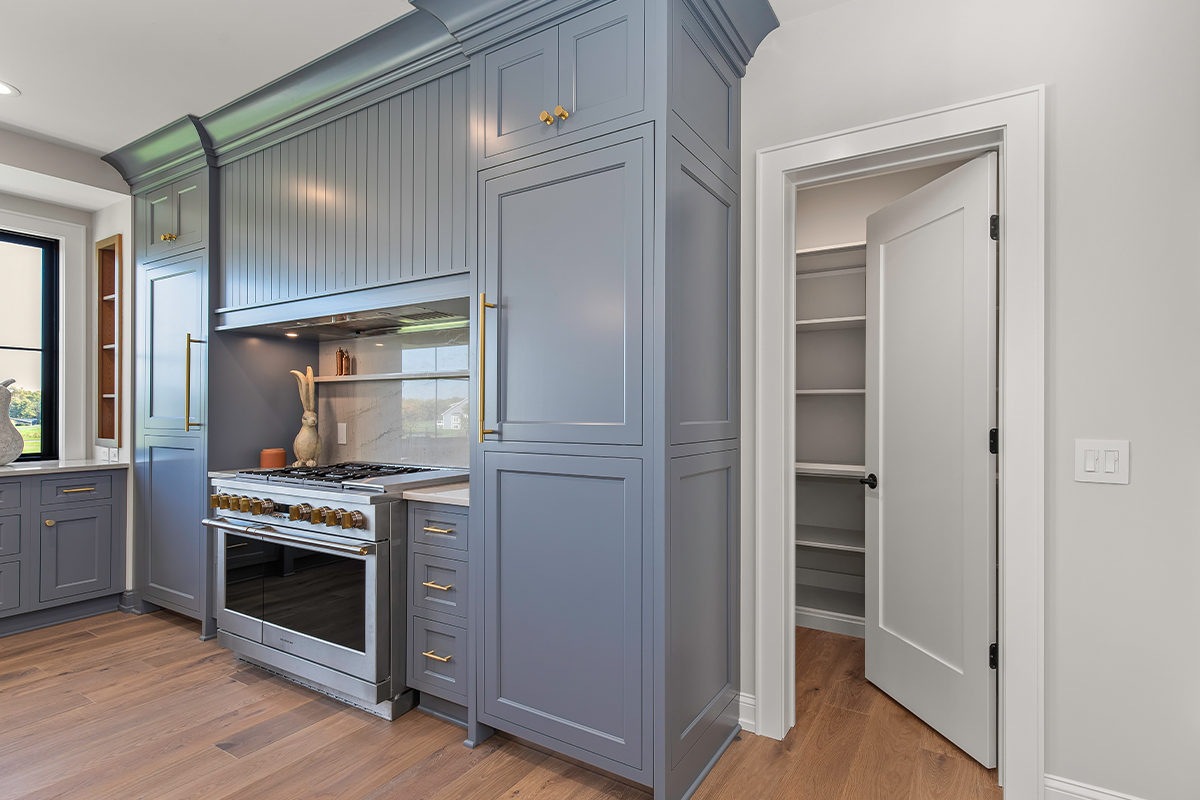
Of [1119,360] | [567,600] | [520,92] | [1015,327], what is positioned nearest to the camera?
[1119,360]

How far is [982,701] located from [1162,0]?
7.20 ft

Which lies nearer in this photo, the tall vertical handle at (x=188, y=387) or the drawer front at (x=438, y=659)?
the drawer front at (x=438, y=659)

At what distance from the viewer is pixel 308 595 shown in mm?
2635

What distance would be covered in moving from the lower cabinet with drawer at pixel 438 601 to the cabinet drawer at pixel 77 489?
8.17ft

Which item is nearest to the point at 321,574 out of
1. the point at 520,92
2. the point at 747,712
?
the point at 747,712

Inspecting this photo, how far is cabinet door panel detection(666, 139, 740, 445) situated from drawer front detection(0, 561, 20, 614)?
12.2ft

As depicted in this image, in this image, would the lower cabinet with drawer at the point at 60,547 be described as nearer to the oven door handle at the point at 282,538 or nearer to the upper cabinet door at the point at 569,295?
the oven door handle at the point at 282,538

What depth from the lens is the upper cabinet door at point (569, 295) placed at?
6.12 ft

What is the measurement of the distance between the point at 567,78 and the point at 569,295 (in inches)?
27.7

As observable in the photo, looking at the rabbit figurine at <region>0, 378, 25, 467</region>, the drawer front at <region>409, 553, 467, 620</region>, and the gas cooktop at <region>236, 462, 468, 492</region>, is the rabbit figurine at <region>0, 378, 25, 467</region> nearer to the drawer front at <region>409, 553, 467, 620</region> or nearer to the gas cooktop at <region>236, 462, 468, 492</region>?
the gas cooktop at <region>236, 462, 468, 492</region>

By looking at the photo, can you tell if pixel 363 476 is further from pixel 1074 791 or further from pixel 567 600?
pixel 1074 791

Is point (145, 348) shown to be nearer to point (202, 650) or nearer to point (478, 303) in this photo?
point (202, 650)

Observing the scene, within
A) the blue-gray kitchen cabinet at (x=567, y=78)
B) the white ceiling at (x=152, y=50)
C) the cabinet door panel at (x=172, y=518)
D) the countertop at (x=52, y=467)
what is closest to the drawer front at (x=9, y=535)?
the countertop at (x=52, y=467)

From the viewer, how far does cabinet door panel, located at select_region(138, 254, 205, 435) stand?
3354mm
